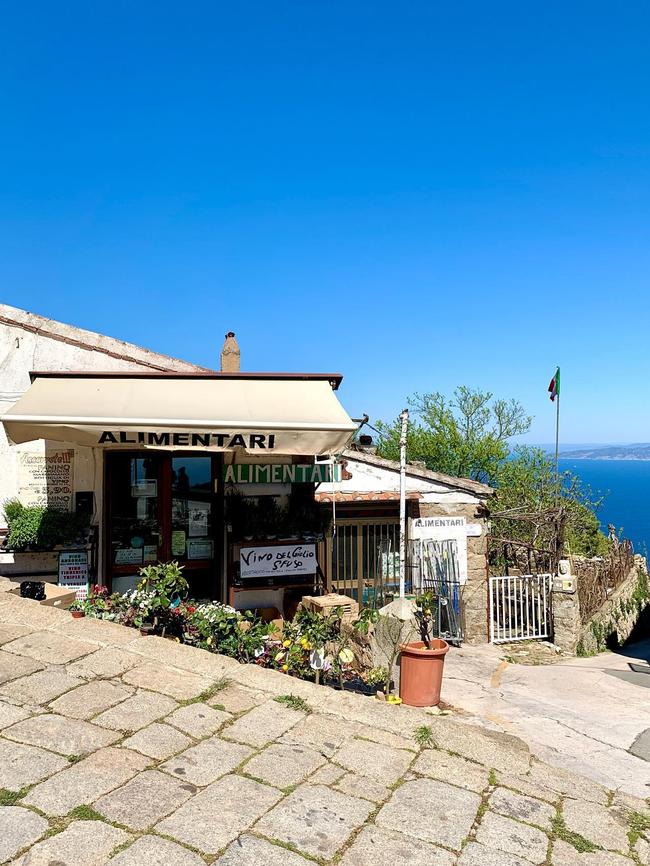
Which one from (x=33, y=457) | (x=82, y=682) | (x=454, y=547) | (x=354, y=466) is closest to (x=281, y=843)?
(x=82, y=682)

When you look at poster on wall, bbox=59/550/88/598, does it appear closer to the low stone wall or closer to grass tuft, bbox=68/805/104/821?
grass tuft, bbox=68/805/104/821

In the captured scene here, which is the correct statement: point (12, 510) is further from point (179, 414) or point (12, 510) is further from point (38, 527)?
point (179, 414)

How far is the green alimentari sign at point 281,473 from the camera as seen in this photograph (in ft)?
30.1

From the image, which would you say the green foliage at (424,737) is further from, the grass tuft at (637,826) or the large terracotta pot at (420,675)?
the large terracotta pot at (420,675)

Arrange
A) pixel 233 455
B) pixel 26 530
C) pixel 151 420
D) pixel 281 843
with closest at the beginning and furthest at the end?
pixel 281 843 < pixel 151 420 < pixel 26 530 < pixel 233 455

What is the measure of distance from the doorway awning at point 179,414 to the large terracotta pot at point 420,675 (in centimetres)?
244

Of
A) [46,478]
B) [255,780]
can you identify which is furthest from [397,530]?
[255,780]

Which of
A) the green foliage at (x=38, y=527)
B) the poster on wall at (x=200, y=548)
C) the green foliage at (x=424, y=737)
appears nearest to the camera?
the green foliage at (x=424, y=737)

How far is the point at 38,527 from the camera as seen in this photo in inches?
308

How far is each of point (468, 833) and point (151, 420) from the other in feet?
16.3

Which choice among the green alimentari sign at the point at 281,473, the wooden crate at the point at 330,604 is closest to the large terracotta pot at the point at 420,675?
the wooden crate at the point at 330,604

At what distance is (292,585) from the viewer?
9.04 m

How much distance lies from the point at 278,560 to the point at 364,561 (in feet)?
A: 8.97

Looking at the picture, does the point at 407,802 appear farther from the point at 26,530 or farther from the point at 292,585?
the point at 26,530
